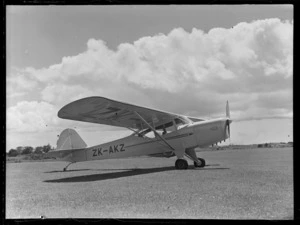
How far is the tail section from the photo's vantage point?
48.2ft

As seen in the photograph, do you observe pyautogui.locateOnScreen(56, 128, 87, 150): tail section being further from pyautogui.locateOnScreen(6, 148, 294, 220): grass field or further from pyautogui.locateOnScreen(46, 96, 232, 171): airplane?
pyautogui.locateOnScreen(6, 148, 294, 220): grass field

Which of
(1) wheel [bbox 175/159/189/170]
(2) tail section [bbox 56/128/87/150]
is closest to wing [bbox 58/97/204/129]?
(1) wheel [bbox 175/159/189/170]

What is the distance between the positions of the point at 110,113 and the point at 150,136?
2610 mm

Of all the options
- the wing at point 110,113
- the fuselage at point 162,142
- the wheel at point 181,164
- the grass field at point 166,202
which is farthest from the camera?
the fuselage at point 162,142

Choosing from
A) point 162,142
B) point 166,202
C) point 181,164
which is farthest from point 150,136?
point 166,202

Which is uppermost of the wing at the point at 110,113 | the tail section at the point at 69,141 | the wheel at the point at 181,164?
the wing at the point at 110,113

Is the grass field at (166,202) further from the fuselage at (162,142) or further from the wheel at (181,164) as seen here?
the fuselage at (162,142)

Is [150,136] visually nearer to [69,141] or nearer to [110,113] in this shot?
[110,113]

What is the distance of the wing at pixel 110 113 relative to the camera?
930cm

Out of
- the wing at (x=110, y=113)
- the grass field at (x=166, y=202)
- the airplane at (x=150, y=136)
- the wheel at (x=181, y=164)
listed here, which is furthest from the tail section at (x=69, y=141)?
the grass field at (x=166, y=202)

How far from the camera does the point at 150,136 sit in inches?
526

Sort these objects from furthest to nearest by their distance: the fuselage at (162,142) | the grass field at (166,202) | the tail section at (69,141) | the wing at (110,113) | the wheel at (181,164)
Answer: the tail section at (69,141) < the fuselage at (162,142) < the wheel at (181,164) < the wing at (110,113) < the grass field at (166,202)
